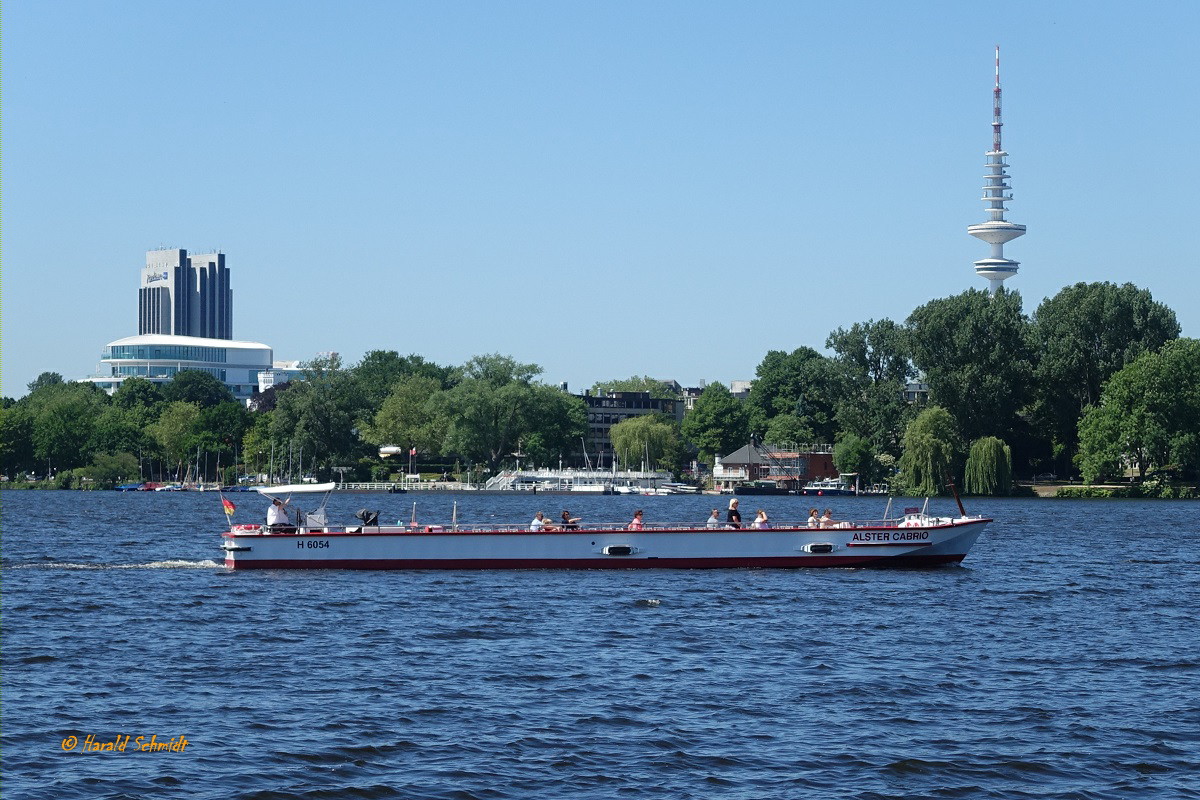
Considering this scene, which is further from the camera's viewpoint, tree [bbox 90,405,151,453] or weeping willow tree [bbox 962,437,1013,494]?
tree [bbox 90,405,151,453]

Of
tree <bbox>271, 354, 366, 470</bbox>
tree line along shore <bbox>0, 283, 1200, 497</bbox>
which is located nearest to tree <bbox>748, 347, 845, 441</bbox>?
tree line along shore <bbox>0, 283, 1200, 497</bbox>

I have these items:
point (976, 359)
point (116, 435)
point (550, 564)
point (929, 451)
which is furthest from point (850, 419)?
point (550, 564)

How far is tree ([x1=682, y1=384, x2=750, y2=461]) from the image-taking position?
190 metres

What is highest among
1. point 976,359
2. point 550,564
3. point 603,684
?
point 976,359

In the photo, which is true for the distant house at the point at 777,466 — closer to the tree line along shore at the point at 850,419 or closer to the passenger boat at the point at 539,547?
the tree line along shore at the point at 850,419

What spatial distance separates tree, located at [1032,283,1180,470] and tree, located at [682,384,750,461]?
59.8m

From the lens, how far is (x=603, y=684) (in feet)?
90.1

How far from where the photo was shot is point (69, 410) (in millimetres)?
178375

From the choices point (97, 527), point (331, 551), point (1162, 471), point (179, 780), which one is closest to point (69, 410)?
point (97, 527)

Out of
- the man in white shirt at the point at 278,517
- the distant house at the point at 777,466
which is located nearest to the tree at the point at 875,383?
the distant house at the point at 777,466

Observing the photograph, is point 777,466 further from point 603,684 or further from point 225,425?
point 603,684

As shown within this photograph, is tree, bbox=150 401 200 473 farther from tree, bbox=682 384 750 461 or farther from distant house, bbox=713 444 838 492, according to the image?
distant house, bbox=713 444 838 492

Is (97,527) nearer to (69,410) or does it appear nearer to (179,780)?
(179,780)

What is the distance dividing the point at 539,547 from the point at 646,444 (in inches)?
5498
